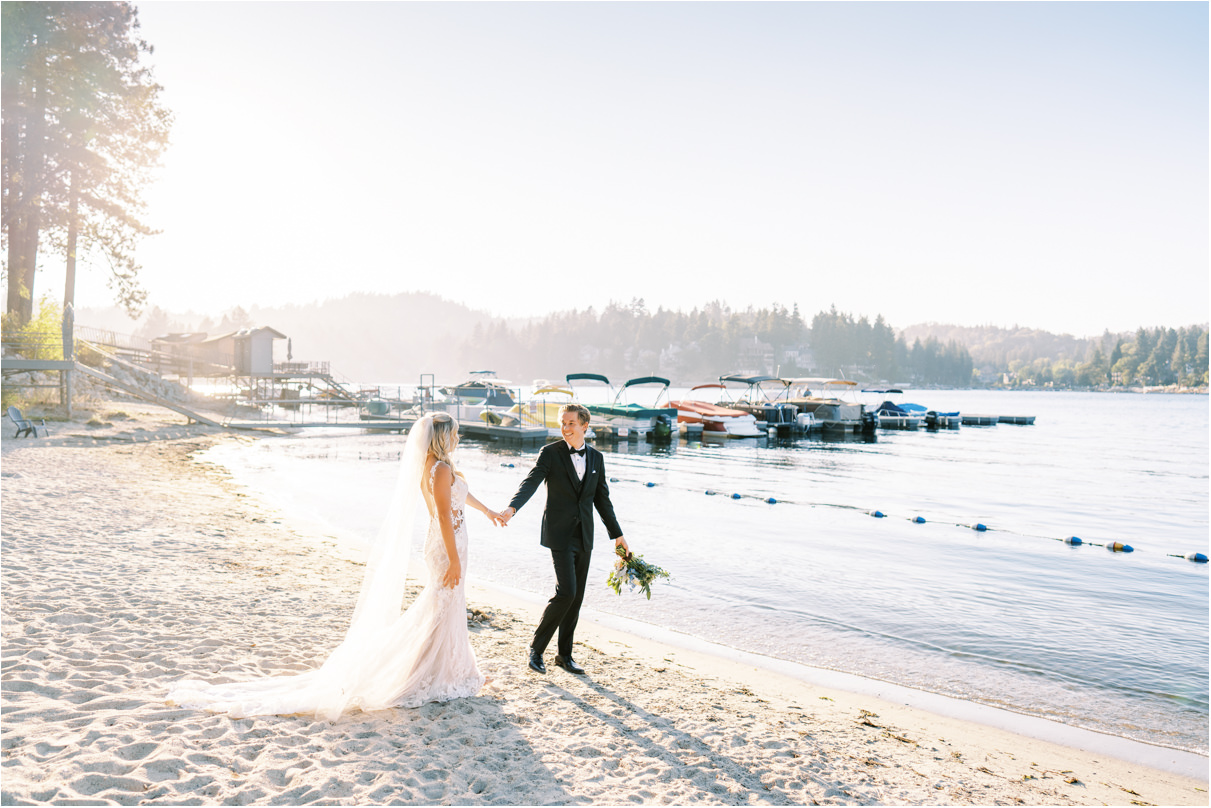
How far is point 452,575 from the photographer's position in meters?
5.04

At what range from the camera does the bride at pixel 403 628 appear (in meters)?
4.79

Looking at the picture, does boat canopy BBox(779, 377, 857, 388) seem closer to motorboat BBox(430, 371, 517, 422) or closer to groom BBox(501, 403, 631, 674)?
motorboat BBox(430, 371, 517, 422)

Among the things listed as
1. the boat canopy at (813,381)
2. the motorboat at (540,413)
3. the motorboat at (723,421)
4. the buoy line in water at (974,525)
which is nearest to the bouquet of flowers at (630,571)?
the buoy line in water at (974,525)

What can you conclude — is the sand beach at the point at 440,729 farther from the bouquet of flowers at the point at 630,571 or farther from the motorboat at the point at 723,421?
the motorboat at the point at 723,421

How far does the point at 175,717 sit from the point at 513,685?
244 centimetres

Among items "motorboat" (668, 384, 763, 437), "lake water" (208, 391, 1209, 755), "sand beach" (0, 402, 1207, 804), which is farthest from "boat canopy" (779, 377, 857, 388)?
"sand beach" (0, 402, 1207, 804)

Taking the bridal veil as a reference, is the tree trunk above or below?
above

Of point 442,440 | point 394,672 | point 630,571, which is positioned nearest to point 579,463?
point 630,571

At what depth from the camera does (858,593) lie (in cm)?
1055

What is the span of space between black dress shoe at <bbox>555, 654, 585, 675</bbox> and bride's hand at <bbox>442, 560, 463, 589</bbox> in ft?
5.67

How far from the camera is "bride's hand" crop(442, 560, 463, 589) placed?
503 cm

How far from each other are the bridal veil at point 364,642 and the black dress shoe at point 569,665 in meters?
1.80

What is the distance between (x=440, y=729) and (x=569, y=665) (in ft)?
5.83

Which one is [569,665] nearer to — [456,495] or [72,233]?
[456,495]
